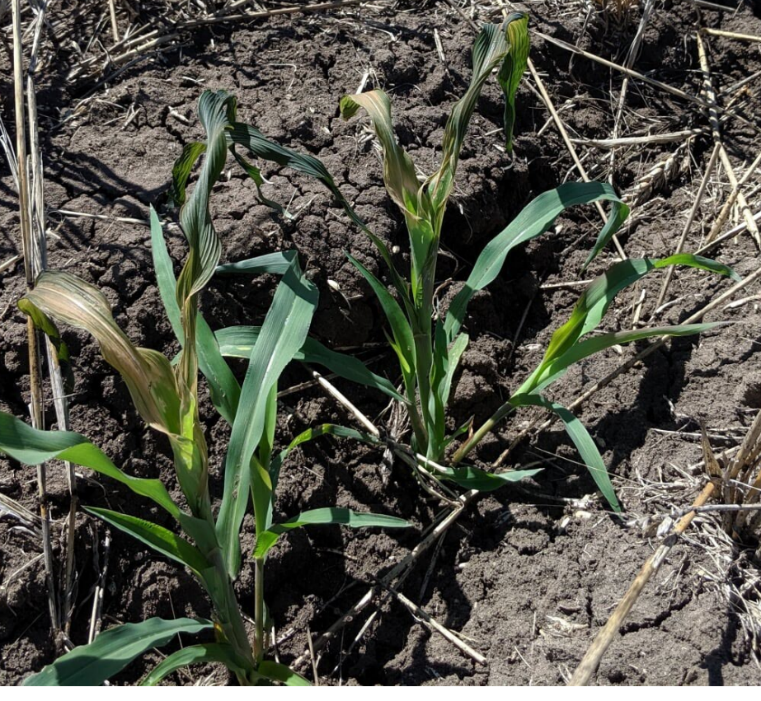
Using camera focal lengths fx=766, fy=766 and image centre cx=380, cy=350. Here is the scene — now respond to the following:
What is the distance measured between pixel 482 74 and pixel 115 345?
2.74 ft

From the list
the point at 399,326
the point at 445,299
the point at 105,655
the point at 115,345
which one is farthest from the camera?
the point at 445,299

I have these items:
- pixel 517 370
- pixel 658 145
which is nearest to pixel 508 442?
pixel 517 370

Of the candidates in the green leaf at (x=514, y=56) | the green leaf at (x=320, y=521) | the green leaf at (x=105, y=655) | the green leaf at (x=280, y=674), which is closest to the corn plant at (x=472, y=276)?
the green leaf at (x=514, y=56)

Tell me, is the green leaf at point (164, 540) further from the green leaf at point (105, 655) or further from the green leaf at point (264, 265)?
the green leaf at point (264, 265)

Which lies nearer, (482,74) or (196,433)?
(196,433)

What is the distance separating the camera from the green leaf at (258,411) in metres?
1.31

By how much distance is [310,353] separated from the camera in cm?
160

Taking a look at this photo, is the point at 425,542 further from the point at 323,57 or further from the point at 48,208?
the point at 323,57

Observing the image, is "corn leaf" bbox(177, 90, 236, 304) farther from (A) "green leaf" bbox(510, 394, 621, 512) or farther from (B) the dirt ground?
(A) "green leaf" bbox(510, 394, 621, 512)

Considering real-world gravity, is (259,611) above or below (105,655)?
below

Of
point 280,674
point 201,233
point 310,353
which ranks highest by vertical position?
point 201,233

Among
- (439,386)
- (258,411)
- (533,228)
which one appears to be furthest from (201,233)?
(533,228)

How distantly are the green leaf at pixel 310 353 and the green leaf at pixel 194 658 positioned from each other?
21.8 inches

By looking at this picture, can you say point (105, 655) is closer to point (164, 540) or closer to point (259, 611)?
point (164, 540)
